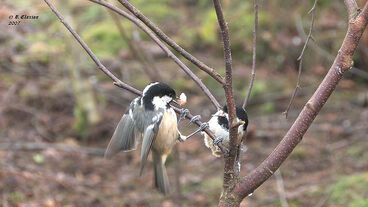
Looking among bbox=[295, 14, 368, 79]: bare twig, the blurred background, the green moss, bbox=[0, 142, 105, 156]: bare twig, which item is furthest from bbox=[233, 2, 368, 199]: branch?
the green moss

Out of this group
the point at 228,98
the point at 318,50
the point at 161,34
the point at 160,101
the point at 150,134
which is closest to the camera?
the point at 161,34

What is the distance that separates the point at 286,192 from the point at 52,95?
3799 mm

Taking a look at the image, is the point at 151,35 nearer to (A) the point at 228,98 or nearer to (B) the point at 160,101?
(A) the point at 228,98

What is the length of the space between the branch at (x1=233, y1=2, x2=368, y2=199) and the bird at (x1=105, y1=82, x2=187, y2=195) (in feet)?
2.26

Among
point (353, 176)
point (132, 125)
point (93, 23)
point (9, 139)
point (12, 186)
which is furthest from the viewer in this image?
point (93, 23)

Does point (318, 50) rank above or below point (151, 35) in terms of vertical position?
above

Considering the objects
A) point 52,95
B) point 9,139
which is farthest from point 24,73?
point 9,139

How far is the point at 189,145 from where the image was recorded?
6.33 meters

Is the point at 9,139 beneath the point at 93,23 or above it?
beneath

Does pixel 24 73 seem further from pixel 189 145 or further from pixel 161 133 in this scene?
pixel 161 133

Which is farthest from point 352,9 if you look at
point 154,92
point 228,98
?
point 154,92

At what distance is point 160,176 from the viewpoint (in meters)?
2.80

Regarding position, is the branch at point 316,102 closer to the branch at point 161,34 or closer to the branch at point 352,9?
the branch at point 352,9

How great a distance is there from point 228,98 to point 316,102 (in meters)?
0.39
